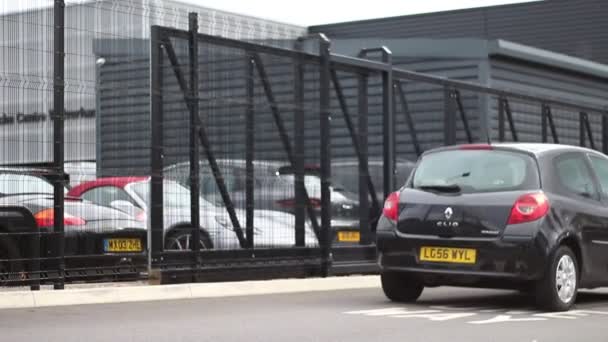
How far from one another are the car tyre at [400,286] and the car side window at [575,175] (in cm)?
168

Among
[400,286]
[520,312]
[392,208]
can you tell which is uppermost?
[392,208]

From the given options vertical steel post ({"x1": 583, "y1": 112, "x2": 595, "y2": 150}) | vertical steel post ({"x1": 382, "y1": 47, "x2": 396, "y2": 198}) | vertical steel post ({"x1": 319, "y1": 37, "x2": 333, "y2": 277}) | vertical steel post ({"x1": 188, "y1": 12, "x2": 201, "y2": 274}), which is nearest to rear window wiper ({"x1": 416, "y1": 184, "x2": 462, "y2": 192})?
vertical steel post ({"x1": 188, "y1": 12, "x2": 201, "y2": 274})

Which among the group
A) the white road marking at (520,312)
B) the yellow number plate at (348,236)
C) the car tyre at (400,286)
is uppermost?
the yellow number plate at (348,236)

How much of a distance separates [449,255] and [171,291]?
290cm

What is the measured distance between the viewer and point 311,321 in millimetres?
9070

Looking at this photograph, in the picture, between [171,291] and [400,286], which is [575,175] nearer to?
[400,286]

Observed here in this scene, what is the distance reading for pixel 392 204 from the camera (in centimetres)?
1101

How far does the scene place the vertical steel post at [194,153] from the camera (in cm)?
1230

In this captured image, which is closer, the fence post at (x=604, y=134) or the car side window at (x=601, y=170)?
the car side window at (x=601, y=170)

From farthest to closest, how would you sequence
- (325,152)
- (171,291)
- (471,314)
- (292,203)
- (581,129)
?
1. (581,129)
2. (325,152)
3. (292,203)
4. (171,291)
5. (471,314)

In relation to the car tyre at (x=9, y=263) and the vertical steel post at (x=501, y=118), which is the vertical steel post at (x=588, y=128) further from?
the car tyre at (x=9, y=263)

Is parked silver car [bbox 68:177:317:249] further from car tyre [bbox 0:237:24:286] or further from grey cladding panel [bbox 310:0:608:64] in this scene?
grey cladding panel [bbox 310:0:608:64]

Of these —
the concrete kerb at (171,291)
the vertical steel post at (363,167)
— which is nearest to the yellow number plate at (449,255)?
the concrete kerb at (171,291)

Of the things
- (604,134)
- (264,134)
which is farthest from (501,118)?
(264,134)
